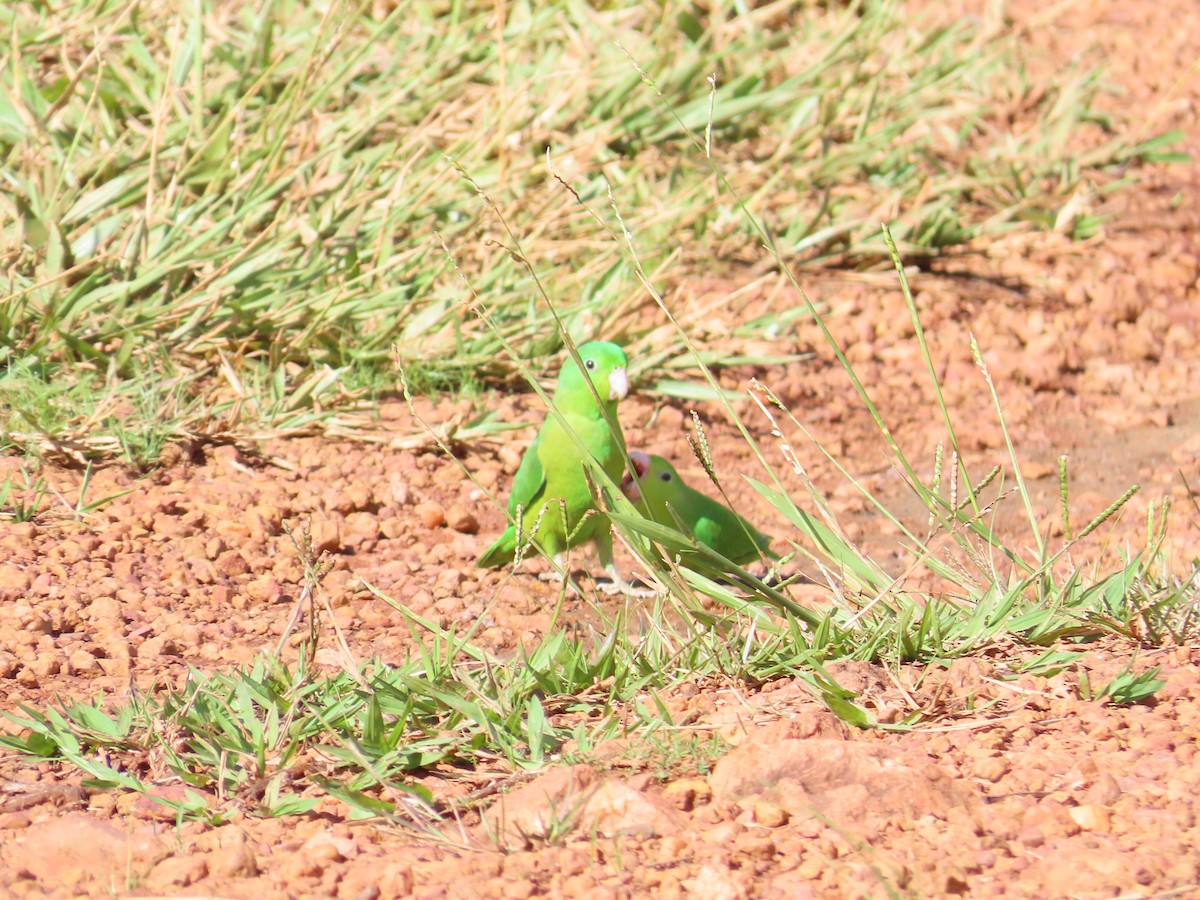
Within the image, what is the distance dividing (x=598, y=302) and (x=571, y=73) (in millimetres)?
998

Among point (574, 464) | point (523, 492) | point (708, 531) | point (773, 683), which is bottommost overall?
point (708, 531)

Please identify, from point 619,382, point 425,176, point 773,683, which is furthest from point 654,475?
point 425,176

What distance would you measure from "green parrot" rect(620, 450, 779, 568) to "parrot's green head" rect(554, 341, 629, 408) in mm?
179

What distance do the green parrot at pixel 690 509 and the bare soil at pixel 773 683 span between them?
0.70 ft

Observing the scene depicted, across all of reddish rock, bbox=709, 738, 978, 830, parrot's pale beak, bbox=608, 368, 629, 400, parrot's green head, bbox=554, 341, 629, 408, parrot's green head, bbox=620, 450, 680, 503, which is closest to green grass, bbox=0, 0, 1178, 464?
parrot's green head, bbox=554, 341, 629, 408

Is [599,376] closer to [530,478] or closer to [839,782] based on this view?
[530,478]

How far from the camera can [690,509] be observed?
12.4 ft

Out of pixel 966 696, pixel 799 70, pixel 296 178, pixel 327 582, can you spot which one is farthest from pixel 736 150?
pixel 966 696

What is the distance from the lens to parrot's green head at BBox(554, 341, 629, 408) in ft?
11.9

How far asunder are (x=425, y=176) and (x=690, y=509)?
5.17ft

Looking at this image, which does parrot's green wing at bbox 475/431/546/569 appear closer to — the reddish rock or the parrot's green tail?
the parrot's green tail

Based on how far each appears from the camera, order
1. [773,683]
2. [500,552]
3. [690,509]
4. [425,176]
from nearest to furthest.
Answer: [773,683] < [500,552] < [690,509] < [425,176]

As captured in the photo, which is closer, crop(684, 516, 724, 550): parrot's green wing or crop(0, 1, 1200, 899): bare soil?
crop(0, 1, 1200, 899): bare soil

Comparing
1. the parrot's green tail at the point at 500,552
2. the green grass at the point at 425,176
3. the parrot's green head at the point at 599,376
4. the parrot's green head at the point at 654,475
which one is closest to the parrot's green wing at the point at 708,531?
the parrot's green head at the point at 654,475
